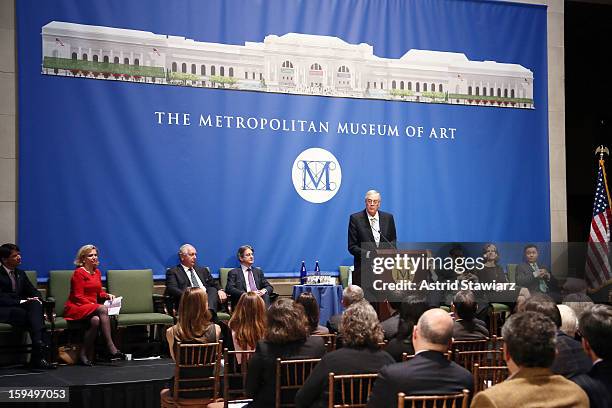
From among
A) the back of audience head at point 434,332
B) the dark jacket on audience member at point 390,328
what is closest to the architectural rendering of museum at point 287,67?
the dark jacket on audience member at point 390,328

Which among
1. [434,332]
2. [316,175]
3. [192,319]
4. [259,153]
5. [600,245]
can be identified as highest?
[259,153]

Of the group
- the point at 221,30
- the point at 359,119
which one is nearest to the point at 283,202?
the point at 359,119

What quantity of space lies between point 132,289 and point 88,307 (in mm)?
718

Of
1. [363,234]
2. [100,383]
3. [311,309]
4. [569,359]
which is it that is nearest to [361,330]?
[569,359]

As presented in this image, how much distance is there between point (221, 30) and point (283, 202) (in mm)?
A: 1917

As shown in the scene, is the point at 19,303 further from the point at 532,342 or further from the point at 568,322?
the point at 532,342

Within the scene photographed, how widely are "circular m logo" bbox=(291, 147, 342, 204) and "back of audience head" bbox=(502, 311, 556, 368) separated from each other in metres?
6.02

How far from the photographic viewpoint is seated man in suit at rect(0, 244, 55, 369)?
638 centimetres

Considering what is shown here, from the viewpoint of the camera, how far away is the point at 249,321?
4.41 m

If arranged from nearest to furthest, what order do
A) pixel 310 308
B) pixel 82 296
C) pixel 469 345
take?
pixel 469 345 < pixel 310 308 < pixel 82 296

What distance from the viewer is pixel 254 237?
26.8 feet

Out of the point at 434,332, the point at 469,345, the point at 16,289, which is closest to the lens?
the point at 434,332

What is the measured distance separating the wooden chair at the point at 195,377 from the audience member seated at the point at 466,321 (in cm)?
142

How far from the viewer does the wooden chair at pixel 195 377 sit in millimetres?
4332
